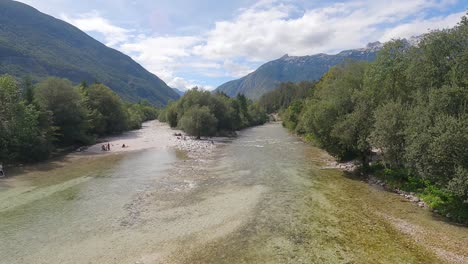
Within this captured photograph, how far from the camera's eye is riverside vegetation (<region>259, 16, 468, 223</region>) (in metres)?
23.7

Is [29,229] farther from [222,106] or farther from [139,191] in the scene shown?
[222,106]

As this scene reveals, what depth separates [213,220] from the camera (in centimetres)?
2405

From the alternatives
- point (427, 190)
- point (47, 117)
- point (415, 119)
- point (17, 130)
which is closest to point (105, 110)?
point (47, 117)

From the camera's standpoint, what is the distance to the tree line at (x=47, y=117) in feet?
148

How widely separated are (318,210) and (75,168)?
3377 centimetres

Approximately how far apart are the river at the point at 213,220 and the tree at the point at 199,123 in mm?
43894

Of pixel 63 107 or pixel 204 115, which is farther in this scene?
pixel 204 115

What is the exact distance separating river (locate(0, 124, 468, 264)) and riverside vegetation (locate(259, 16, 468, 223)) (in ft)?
10.3

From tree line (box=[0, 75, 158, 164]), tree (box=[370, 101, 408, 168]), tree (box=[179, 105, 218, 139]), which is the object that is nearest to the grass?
tree (box=[370, 101, 408, 168])

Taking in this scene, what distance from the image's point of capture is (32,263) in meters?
17.3

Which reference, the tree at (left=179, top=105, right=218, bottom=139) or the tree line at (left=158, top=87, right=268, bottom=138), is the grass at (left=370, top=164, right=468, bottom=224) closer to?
the tree at (left=179, top=105, right=218, bottom=139)

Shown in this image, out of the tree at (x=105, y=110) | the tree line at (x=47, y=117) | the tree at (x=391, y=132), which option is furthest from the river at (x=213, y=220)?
the tree at (x=105, y=110)

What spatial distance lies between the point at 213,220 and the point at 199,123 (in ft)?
201

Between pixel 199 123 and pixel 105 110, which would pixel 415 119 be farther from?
pixel 105 110
